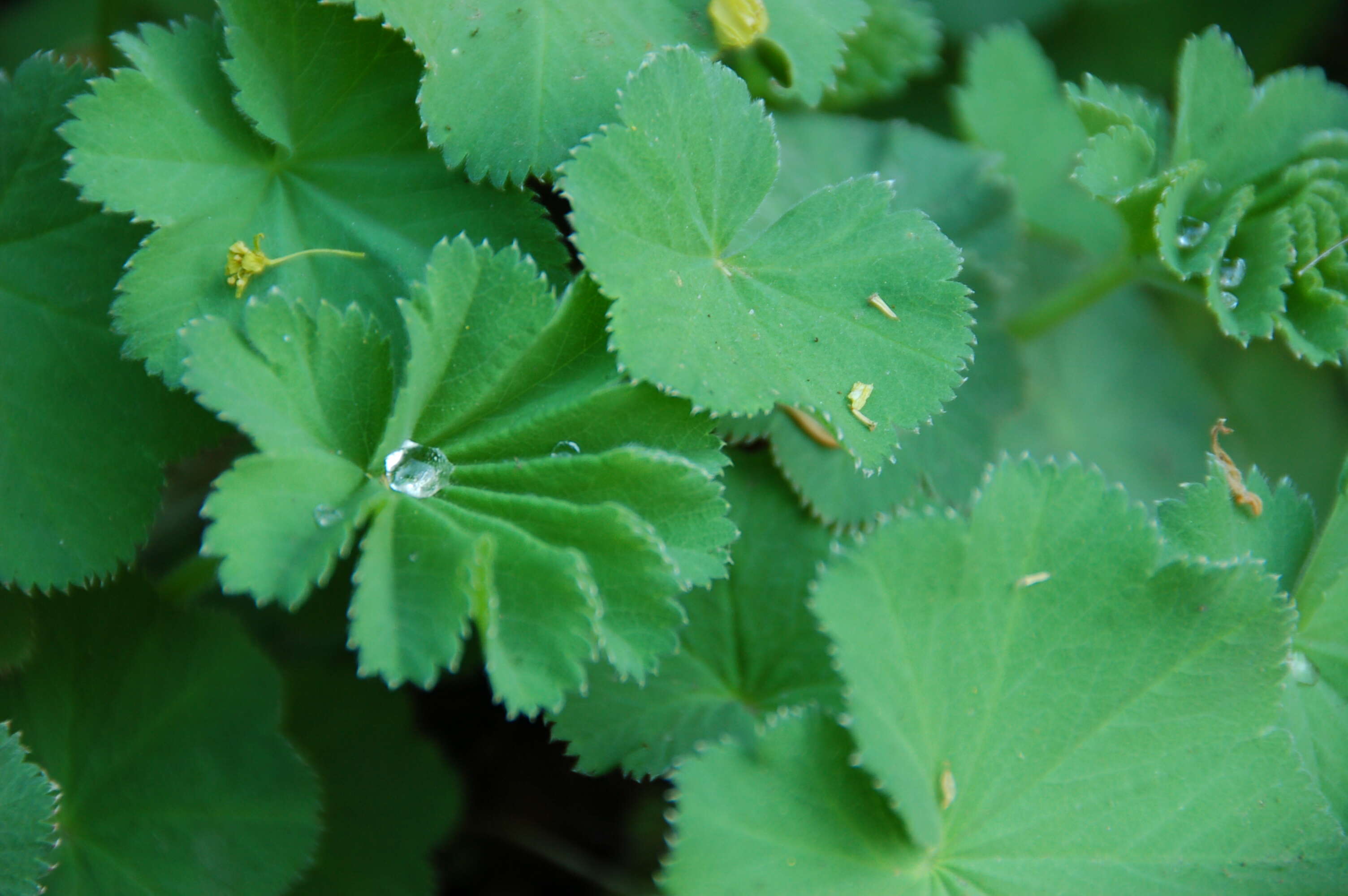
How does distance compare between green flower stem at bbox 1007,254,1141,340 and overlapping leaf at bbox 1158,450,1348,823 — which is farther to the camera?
green flower stem at bbox 1007,254,1141,340

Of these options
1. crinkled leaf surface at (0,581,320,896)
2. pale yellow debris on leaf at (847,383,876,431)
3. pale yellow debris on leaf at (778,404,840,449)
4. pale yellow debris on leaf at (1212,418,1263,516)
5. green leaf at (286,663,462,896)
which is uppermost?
pale yellow debris on leaf at (847,383,876,431)

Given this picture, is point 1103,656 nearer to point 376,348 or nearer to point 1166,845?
point 1166,845

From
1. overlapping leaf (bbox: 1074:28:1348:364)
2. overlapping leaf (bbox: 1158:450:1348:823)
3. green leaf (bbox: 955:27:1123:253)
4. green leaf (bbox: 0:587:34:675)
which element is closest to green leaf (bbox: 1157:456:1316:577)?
overlapping leaf (bbox: 1158:450:1348:823)

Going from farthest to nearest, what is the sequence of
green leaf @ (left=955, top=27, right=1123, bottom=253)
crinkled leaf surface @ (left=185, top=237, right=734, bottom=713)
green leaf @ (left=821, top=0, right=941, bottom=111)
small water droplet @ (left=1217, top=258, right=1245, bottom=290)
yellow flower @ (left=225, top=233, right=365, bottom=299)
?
1. green leaf @ (left=955, top=27, right=1123, bottom=253)
2. green leaf @ (left=821, top=0, right=941, bottom=111)
3. small water droplet @ (left=1217, top=258, right=1245, bottom=290)
4. yellow flower @ (left=225, top=233, right=365, bottom=299)
5. crinkled leaf surface @ (left=185, top=237, right=734, bottom=713)

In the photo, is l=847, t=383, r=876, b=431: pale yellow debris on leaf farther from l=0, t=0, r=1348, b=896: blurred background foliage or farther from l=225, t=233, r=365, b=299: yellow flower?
l=0, t=0, r=1348, b=896: blurred background foliage

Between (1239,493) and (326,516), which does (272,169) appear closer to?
(326,516)

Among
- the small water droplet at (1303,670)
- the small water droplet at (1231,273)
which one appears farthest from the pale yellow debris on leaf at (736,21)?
the small water droplet at (1303,670)
